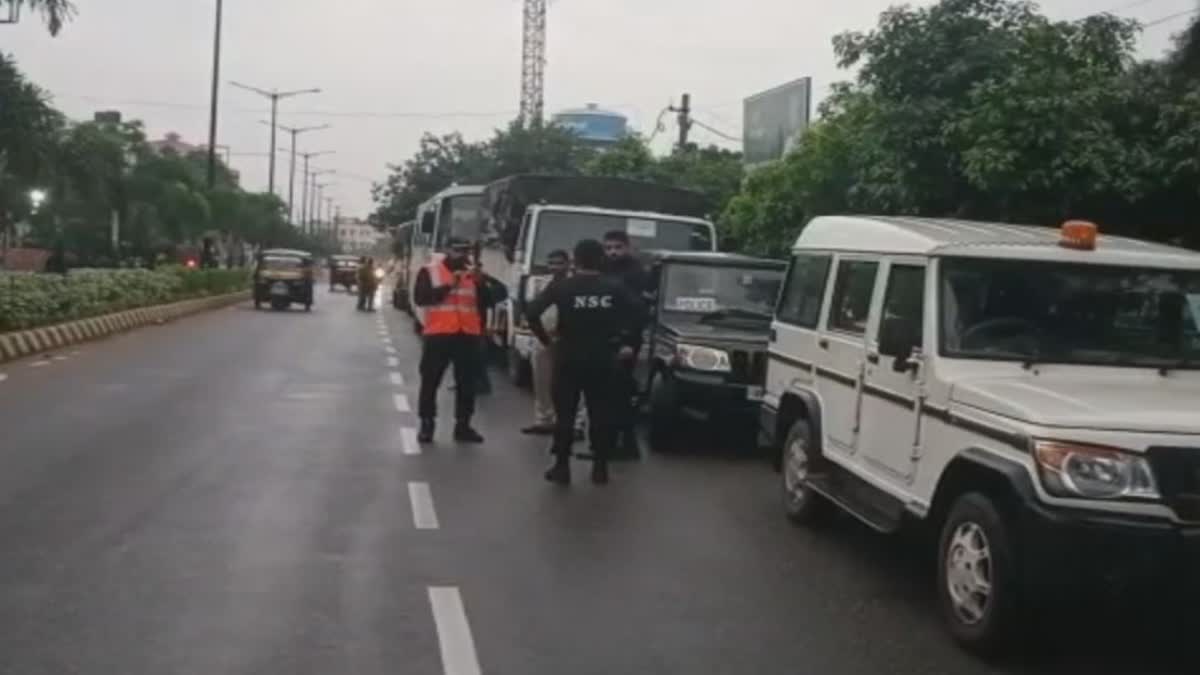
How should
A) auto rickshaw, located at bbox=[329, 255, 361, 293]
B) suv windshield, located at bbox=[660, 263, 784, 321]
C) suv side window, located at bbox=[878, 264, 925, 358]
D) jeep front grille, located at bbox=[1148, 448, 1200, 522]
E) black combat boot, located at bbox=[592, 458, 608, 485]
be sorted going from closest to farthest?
jeep front grille, located at bbox=[1148, 448, 1200, 522] → suv side window, located at bbox=[878, 264, 925, 358] → black combat boot, located at bbox=[592, 458, 608, 485] → suv windshield, located at bbox=[660, 263, 784, 321] → auto rickshaw, located at bbox=[329, 255, 361, 293]

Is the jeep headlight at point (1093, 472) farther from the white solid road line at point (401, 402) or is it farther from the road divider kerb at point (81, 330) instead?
the road divider kerb at point (81, 330)

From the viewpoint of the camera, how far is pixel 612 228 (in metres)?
18.4

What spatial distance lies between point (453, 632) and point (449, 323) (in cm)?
643

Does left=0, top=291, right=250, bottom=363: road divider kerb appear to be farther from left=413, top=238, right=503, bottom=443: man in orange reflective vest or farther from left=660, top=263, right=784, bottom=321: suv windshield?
left=660, top=263, right=784, bottom=321: suv windshield

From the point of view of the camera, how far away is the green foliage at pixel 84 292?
22.6m

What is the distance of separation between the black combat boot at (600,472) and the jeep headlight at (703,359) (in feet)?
6.23

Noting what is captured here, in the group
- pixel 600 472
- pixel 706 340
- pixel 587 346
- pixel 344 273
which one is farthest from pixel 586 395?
pixel 344 273

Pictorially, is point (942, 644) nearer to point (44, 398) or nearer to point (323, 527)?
point (323, 527)

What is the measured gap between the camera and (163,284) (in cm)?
3562

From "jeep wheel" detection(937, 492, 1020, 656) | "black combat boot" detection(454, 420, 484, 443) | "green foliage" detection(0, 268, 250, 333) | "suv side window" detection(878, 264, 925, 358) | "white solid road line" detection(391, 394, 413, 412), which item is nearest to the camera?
"jeep wheel" detection(937, 492, 1020, 656)

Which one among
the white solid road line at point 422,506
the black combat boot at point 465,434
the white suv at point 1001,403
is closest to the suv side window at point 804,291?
the white suv at point 1001,403

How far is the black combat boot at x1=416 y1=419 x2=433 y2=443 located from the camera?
1304cm

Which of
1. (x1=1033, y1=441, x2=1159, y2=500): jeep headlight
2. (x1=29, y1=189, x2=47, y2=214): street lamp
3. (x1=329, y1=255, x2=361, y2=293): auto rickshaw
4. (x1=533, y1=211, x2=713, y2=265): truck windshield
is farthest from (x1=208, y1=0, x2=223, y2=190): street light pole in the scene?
(x1=1033, y1=441, x2=1159, y2=500): jeep headlight

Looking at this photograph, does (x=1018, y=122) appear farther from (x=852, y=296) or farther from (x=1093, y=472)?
(x=1093, y=472)
